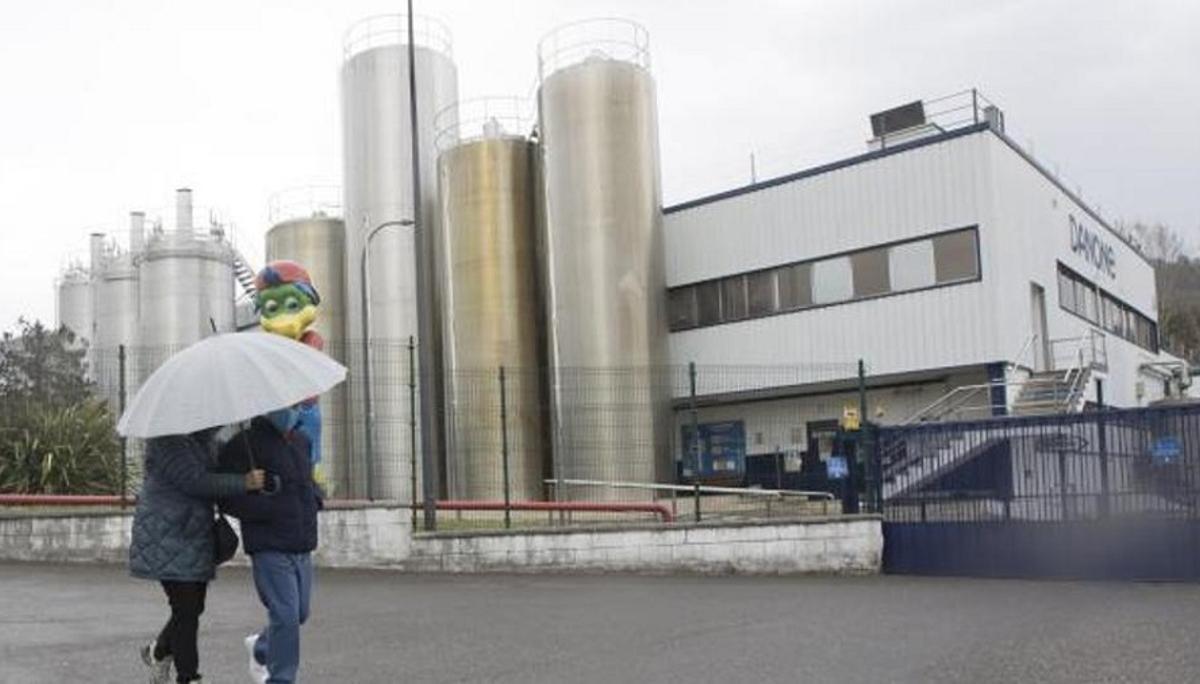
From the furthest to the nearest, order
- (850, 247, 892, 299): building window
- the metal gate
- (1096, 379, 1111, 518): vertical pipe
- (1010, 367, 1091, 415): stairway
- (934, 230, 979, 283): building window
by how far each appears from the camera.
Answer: (850, 247, 892, 299): building window
(934, 230, 979, 283): building window
(1010, 367, 1091, 415): stairway
(1096, 379, 1111, 518): vertical pipe
the metal gate

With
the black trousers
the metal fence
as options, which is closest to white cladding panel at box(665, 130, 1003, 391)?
the metal fence

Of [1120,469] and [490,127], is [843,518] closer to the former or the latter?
[1120,469]

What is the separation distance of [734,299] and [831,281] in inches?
95.4

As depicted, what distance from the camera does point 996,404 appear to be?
2477 centimetres

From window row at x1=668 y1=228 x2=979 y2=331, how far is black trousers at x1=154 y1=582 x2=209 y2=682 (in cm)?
2187

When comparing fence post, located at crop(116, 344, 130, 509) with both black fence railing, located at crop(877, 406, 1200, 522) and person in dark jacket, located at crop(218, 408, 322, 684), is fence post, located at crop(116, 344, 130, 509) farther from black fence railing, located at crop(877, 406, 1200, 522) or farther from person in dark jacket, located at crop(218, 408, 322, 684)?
person in dark jacket, located at crop(218, 408, 322, 684)

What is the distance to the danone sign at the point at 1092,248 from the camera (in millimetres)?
30119

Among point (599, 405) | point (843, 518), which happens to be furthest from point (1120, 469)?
point (599, 405)

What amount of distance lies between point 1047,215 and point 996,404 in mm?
5510

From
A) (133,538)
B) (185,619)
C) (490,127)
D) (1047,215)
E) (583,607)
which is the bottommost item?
(583,607)

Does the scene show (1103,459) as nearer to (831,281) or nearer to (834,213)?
(831,281)

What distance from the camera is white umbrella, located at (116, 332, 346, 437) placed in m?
4.70

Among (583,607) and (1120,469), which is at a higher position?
(1120,469)

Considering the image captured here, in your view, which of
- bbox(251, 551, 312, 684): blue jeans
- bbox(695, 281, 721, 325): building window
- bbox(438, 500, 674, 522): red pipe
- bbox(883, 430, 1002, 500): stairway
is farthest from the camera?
bbox(695, 281, 721, 325): building window
